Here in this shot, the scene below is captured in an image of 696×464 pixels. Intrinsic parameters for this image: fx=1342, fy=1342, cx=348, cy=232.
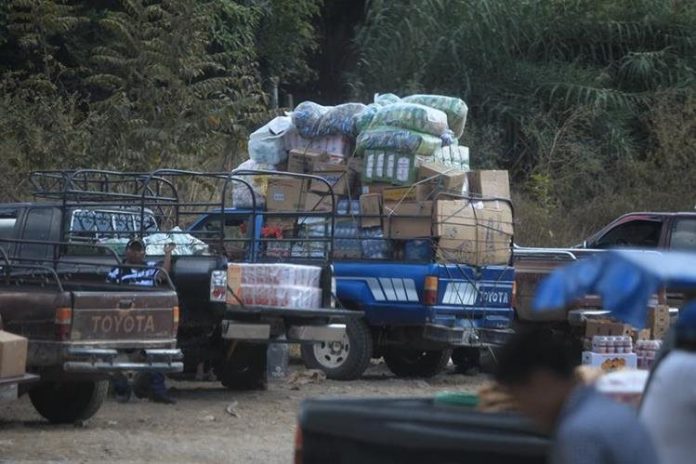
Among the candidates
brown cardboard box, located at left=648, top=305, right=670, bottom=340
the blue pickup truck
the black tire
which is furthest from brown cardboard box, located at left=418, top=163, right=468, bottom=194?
the black tire

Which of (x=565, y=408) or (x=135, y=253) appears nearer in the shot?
(x=565, y=408)

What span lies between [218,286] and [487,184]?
416 cm

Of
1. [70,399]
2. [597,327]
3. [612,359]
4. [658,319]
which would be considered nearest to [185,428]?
[70,399]

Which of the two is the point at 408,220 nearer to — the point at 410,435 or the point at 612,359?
the point at 612,359

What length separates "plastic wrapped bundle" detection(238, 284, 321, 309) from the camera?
41.3 feet

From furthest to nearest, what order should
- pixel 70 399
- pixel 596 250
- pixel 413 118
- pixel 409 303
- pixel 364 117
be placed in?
1. pixel 596 250
2. pixel 364 117
3. pixel 413 118
4. pixel 409 303
5. pixel 70 399

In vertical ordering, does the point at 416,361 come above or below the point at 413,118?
below

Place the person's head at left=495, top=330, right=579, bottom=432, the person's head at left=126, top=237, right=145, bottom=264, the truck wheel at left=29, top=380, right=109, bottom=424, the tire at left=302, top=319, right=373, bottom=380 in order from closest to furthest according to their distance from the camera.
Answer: the person's head at left=495, top=330, right=579, bottom=432 < the truck wheel at left=29, top=380, right=109, bottom=424 < the person's head at left=126, top=237, right=145, bottom=264 < the tire at left=302, top=319, right=373, bottom=380

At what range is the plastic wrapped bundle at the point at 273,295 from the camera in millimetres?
12602

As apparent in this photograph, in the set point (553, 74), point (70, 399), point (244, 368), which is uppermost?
point (553, 74)

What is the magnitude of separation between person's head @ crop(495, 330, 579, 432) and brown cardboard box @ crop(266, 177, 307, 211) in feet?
38.4

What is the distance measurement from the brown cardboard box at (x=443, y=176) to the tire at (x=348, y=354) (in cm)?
180

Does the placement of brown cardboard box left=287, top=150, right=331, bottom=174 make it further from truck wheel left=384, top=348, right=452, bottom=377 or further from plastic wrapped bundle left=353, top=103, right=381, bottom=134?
truck wheel left=384, top=348, right=452, bottom=377

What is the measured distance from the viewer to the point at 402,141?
49.9 feet
